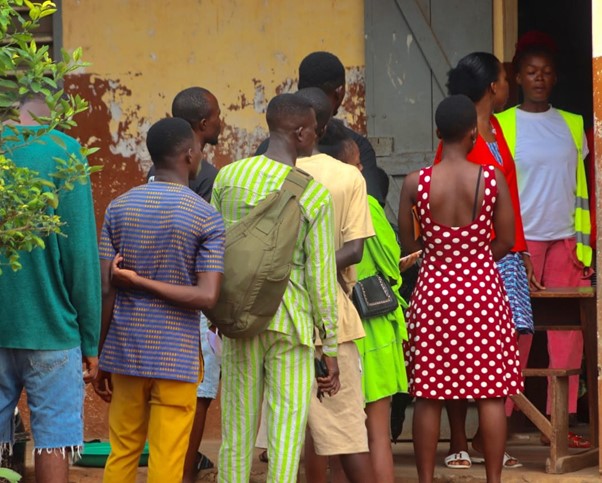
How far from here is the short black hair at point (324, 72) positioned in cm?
636

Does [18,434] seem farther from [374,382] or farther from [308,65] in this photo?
[308,65]

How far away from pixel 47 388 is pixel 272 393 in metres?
0.87

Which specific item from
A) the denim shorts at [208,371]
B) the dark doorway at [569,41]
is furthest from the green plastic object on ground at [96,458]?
the dark doorway at [569,41]

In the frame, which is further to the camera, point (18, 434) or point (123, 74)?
point (123, 74)

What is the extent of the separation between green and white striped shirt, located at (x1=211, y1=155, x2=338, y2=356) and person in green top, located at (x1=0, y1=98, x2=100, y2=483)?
0.61 m

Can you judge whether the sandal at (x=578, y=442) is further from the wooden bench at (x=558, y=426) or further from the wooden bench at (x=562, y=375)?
the wooden bench at (x=558, y=426)

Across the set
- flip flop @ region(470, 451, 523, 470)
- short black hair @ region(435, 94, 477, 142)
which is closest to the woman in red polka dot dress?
short black hair @ region(435, 94, 477, 142)

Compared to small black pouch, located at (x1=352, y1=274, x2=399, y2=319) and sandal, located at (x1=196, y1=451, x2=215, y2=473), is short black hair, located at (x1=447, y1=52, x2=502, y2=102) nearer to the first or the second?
small black pouch, located at (x1=352, y1=274, x2=399, y2=319)

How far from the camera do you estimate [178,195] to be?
5254 millimetres

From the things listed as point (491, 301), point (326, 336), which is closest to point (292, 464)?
point (326, 336)

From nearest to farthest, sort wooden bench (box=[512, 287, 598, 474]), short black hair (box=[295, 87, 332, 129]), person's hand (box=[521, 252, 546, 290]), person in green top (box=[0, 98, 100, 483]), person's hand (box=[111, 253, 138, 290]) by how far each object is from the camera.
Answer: person in green top (box=[0, 98, 100, 483]) < person's hand (box=[111, 253, 138, 290]) < short black hair (box=[295, 87, 332, 129]) < wooden bench (box=[512, 287, 598, 474]) < person's hand (box=[521, 252, 546, 290])

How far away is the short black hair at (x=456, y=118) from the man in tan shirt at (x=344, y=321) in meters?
0.60

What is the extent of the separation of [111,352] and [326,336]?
0.84 meters

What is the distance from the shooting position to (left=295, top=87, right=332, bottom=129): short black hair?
19.2 feet
